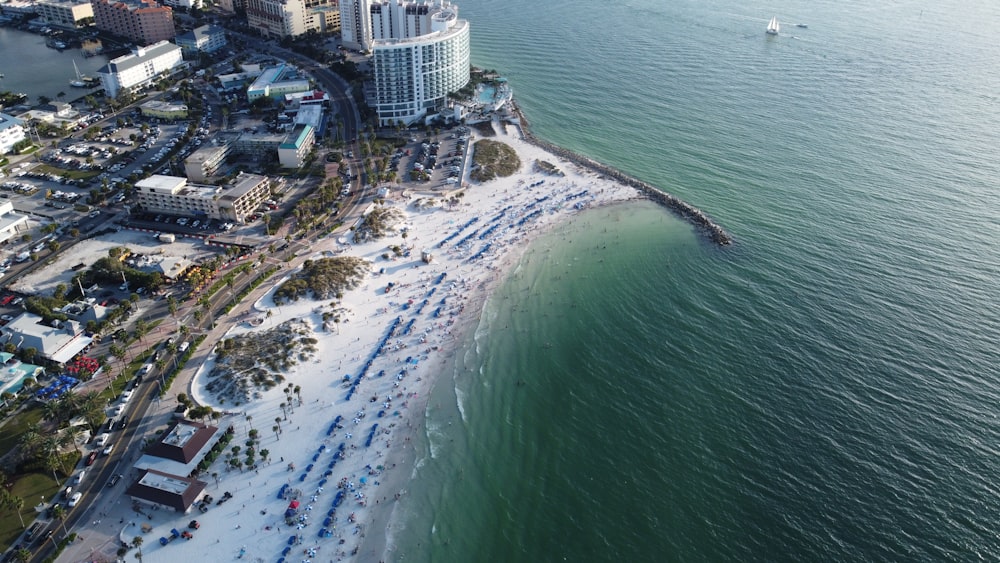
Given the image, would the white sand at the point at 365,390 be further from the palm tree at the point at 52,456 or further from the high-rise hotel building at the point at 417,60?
the high-rise hotel building at the point at 417,60

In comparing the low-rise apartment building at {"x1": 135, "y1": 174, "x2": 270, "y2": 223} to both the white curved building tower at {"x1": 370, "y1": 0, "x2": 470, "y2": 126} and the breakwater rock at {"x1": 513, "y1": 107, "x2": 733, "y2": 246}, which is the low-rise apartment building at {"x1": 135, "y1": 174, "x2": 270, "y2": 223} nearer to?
the white curved building tower at {"x1": 370, "y1": 0, "x2": 470, "y2": 126}

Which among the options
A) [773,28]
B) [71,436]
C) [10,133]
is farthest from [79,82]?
[773,28]

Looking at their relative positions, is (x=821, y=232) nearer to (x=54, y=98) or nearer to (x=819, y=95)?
(x=819, y=95)

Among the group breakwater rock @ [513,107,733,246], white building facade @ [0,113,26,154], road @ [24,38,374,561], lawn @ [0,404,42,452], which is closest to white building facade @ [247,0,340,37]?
white building facade @ [0,113,26,154]

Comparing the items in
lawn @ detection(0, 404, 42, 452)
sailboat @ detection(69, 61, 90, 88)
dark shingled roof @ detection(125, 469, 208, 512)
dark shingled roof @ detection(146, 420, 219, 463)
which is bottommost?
lawn @ detection(0, 404, 42, 452)

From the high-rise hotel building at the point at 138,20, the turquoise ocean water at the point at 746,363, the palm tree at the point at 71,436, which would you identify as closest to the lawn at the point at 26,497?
the palm tree at the point at 71,436

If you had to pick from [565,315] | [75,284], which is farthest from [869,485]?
[75,284]

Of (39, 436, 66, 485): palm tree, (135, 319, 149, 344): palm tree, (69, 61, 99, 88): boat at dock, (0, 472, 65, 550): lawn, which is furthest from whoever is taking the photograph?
(69, 61, 99, 88): boat at dock

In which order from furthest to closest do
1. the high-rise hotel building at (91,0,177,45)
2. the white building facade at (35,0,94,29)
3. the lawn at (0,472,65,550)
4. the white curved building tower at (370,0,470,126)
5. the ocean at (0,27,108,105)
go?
the white building facade at (35,0,94,29), the high-rise hotel building at (91,0,177,45), the ocean at (0,27,108,105), the white curved building tower at (370,0,470,126), the lawn at (0,472,65,550)
